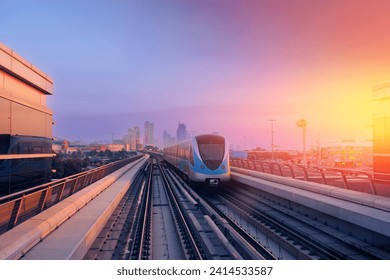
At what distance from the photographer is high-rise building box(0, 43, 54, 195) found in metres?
7.29

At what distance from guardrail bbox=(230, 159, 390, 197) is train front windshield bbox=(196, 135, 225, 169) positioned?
2.29 meters

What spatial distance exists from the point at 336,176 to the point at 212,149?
6.84 m

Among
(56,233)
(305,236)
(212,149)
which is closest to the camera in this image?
(56,233)

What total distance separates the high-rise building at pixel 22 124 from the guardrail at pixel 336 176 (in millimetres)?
7925

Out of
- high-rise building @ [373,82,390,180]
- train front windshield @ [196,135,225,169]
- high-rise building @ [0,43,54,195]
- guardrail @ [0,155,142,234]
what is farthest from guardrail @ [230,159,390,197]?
high-rise building @ [0,43,54,195]

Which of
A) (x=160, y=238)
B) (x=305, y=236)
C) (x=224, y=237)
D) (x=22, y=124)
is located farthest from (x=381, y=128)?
(x=22, y=124)

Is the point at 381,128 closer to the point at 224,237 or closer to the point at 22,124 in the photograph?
the point at 224,237

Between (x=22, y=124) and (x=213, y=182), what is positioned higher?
(x=22, y=124)

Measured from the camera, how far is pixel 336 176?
36.3 ft

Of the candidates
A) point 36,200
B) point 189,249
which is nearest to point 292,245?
point 189,249

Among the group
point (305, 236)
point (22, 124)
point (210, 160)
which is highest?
point (22, 124)

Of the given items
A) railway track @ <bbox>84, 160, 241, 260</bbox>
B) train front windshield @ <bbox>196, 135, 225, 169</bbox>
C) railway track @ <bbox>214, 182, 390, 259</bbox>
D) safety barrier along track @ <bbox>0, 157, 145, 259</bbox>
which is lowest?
railway track @ <bbox>84, 160, 241, 260</bbox>

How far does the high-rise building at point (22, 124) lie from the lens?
7285 mm

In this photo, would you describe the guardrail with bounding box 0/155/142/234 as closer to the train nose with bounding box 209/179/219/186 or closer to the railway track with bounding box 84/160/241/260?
the railway track with bounding box 84/160/241/260
